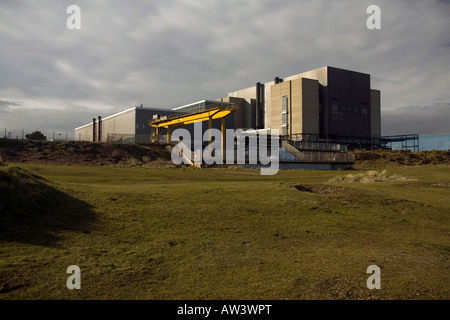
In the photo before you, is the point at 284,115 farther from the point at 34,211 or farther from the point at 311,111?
the point at 34,211

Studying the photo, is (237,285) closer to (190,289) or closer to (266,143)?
(190,289)

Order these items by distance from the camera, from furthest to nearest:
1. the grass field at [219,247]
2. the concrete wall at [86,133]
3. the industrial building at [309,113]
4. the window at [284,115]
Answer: the concrete wall at [86,133] → the window at [284,115] → the industrial building at [309,113] → the grass field at [219,247]

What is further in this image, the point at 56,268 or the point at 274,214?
the point at 274,214

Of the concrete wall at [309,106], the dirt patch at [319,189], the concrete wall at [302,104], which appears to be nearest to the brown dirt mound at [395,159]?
the concrete wall at [309,106]

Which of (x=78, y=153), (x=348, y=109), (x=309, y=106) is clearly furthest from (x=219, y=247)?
(x=348, y=109)

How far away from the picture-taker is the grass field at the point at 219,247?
564 cm

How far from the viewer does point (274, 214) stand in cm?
1117

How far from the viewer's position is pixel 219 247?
787 cm

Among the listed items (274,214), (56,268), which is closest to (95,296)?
(56,268)

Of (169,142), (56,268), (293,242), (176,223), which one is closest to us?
(56,268)

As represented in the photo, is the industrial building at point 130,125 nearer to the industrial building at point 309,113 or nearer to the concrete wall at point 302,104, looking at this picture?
the industrial building at point 309,113

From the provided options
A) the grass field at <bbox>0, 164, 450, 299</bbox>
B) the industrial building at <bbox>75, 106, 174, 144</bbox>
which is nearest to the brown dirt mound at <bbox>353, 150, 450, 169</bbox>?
the industrial building at <bbox>75, 106, 174, 144</bbox>

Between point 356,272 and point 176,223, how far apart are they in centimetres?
486
